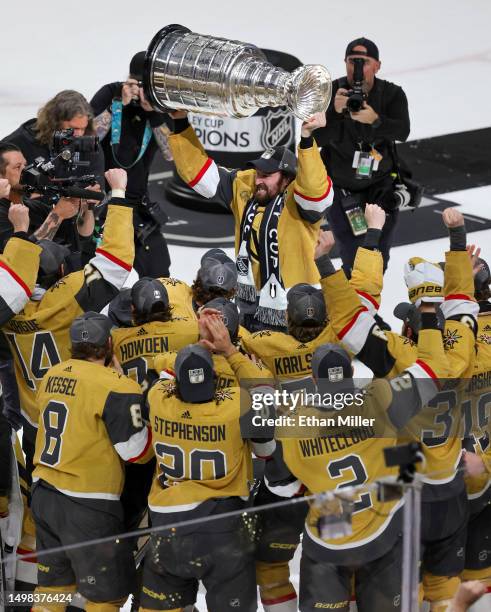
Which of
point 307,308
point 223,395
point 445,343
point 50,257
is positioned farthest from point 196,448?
point 50,257

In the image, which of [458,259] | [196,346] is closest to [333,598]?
[196,346]

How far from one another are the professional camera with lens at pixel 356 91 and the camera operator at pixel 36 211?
1.71 meters

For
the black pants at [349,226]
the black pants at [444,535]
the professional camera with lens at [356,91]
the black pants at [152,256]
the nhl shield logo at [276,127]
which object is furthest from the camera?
the nhl shield logo at [276,127]

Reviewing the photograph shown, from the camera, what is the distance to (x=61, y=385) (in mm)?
4492

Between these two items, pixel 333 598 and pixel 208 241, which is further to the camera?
pixel 208 241

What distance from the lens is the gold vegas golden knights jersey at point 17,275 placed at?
4.88 metres

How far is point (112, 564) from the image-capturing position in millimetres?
3994

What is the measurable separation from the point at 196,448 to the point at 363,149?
3.44 m

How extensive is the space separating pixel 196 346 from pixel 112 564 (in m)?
0.78

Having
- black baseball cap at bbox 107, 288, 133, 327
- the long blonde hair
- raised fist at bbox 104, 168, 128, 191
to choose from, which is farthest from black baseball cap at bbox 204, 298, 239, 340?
the long blonde hair

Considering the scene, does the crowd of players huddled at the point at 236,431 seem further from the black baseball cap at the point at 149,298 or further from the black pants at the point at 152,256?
the black pants at the point at 152,256

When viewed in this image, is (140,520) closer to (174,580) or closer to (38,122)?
(174,580)

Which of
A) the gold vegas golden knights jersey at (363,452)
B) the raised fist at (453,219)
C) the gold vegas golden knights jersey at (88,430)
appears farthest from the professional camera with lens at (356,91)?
the gold vegas golden knights jersey at (88,430)

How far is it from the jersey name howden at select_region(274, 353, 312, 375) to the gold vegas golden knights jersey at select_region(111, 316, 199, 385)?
1.20 ft
